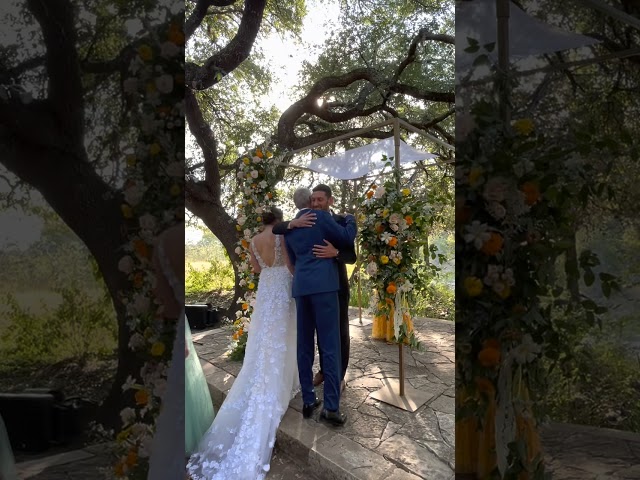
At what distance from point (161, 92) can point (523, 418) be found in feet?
4.64

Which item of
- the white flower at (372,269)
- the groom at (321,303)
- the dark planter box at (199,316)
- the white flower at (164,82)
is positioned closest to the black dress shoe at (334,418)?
the groom at (321,303)

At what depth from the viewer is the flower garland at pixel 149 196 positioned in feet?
3.76

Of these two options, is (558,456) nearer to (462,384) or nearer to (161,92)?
(462,384)

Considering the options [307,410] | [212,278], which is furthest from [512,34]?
[212,278]

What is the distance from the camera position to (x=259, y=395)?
3129 mm

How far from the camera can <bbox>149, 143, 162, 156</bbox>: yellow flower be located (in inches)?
45.6

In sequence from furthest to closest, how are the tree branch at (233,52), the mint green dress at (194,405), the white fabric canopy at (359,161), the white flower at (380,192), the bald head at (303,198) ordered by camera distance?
the white fabric canopy at (359,161) → the tree branch at (233,52) → the white flower at (380,192) → the bald head at (303,198) → the mint green dress at (194,405)

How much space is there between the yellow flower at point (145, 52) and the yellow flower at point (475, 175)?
978 millimetres

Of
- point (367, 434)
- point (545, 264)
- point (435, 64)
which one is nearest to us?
point (545, 264)

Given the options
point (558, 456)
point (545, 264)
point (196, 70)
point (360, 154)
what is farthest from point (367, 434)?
point (196, 70)

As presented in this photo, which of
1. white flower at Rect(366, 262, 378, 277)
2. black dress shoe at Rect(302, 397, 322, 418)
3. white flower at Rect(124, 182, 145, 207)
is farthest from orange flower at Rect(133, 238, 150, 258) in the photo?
white flower at Rect(366, 262, 378, 277)

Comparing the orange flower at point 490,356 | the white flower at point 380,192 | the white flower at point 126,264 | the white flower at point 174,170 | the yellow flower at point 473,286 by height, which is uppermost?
the white flower at point 380,192

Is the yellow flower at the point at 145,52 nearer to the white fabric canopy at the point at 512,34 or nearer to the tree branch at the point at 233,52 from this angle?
the white fabric canopy at the point at 512,34

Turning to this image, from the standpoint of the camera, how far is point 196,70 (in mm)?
5688
